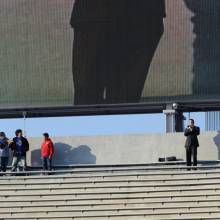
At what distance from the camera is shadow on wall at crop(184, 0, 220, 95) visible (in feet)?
72.1

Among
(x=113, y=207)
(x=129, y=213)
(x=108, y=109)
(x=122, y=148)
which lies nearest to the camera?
(x=129, y=213)

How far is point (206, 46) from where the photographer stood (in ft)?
72.5

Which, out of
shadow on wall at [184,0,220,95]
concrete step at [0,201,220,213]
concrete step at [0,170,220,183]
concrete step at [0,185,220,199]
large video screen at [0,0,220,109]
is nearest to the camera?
concrete step at [0,201,220,213]

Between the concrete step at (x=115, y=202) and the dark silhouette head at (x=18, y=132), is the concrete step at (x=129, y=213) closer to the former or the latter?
the concrete step at (x=115, y=202)

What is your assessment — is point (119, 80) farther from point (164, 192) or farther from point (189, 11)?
point (164, 192)

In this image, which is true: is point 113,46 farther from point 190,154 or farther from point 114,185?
point 114,185

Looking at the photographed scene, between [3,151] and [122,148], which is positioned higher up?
[122,148]

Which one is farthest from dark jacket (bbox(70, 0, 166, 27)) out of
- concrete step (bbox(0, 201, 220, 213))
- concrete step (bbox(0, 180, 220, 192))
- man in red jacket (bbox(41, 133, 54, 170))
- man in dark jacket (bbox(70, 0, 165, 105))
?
concrete step (bbox(0, 201, 220, 213))

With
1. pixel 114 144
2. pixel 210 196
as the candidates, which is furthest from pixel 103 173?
pixel 210 196

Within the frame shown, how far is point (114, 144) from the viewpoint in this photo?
21.5m

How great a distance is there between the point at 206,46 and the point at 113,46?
191cm

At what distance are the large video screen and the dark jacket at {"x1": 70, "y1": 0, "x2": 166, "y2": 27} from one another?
0.02 metres

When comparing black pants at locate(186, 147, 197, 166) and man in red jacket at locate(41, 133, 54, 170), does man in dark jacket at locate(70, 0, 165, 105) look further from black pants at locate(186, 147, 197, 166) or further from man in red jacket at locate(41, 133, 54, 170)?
black pants at locate(186, 147, 197, 166)

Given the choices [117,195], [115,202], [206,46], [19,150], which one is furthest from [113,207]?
[206,46]
